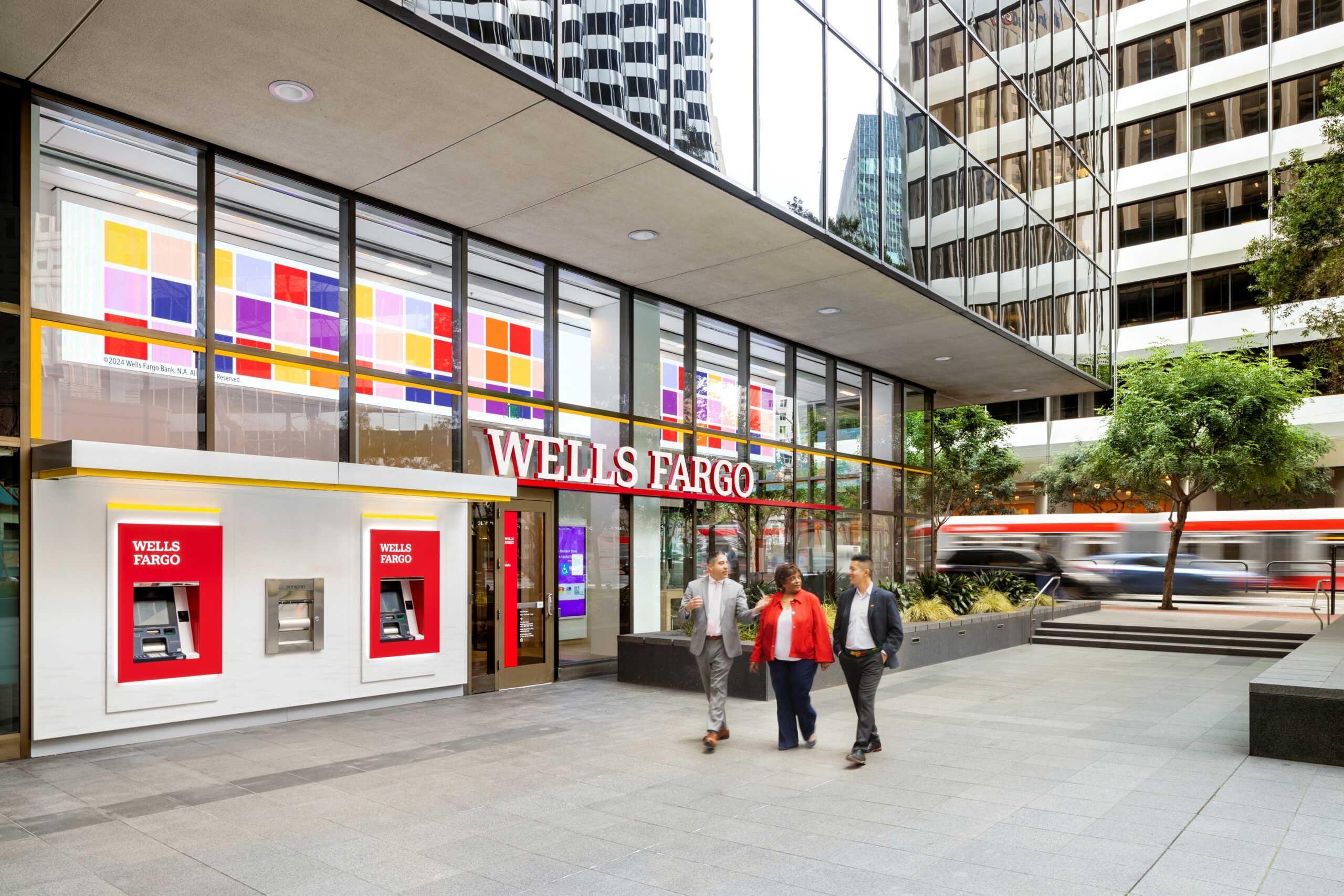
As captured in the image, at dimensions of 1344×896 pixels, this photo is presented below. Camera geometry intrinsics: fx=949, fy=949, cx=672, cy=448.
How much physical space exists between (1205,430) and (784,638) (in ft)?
64.2

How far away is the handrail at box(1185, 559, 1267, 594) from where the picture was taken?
29281 millimetres

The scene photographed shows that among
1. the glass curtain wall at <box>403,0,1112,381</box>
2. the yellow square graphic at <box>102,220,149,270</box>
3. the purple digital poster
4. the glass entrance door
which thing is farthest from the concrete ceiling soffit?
the purple digital poster

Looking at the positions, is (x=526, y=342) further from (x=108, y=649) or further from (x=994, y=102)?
(x=994, y=102)

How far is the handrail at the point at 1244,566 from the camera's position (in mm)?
29281

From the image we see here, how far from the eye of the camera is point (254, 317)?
988cm

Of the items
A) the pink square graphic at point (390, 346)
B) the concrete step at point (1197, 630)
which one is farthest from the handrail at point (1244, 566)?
the pink square graphic at point (390, 346)

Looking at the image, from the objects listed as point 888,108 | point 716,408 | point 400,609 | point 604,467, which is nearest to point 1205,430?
point 716,408

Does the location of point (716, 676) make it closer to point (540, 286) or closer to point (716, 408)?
point (540, 286)

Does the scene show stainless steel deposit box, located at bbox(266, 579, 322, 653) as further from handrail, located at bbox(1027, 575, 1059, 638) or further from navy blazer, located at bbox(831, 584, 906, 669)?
handrail, located at bbox(1027, 575, 1059, 638)

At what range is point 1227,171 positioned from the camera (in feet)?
139

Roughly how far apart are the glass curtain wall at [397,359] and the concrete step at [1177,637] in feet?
16.6

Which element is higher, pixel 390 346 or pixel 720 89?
pixel 720 89

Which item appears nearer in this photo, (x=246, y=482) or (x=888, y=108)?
(x=246, y=482)

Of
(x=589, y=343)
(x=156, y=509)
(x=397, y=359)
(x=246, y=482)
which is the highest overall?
(x=589, y=343)
